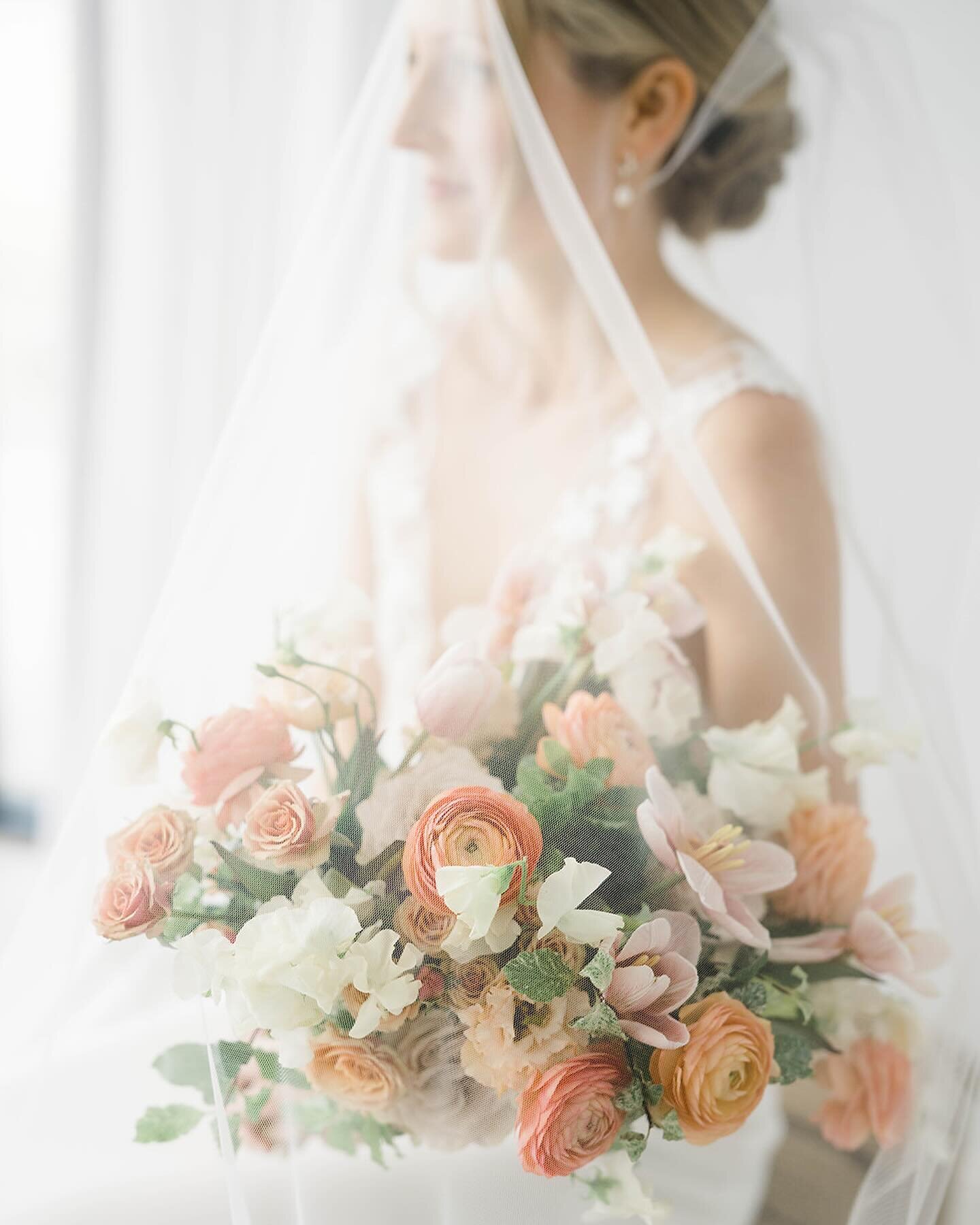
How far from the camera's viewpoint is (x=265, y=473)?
0.73 m

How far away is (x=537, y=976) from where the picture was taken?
0.51 meters

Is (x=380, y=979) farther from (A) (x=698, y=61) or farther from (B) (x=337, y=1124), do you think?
(A) (x=698, y=61)

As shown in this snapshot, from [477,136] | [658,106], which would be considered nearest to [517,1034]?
[477,136]

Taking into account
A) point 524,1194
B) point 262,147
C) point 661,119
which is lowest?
point 524,1194

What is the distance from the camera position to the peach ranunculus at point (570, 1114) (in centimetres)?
51

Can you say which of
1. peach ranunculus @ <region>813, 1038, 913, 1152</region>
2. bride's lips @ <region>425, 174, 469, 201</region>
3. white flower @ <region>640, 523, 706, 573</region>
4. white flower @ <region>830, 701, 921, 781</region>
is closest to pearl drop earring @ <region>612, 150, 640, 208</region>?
bride's lips @ <region>425, 174, 469, 201</region>

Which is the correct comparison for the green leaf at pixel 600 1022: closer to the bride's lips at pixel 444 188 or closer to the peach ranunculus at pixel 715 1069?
the peach ranunculus at pixel 715 1069

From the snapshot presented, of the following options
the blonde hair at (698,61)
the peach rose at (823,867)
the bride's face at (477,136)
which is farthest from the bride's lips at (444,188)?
the peach rose at (823,867)

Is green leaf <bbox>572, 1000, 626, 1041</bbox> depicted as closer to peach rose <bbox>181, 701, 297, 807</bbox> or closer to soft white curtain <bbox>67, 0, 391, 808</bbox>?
peach rose <bbox>181, 701, 297, 807</bbox>

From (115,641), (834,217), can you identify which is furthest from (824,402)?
(115,641)

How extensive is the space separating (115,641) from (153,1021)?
3.41ft

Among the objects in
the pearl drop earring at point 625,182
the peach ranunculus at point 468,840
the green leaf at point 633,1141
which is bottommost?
the green leaf at point 633,1141

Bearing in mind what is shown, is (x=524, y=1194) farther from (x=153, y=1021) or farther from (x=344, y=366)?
(x=344, y=366)

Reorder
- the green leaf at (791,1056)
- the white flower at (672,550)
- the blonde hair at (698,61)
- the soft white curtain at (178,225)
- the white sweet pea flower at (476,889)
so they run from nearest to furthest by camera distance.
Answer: the white sweet pea flower at (476,889) < the green leaf at (791,1056) < the white flower at (672,550) < the blonde hair at (698,61) < the soft white curtain at (178,225)
